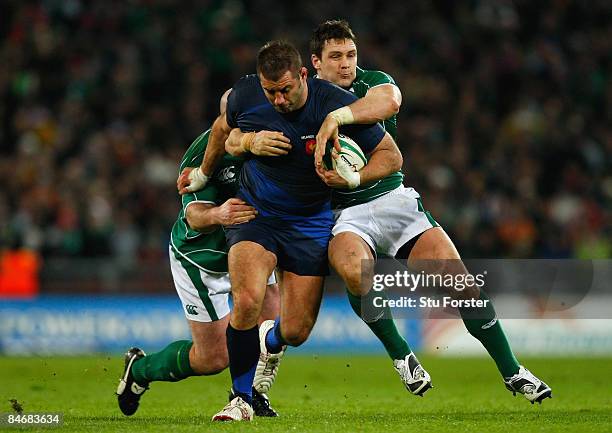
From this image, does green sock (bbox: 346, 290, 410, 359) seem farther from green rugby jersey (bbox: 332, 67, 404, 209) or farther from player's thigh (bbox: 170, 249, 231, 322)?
player's thigh (bbox: 170, 249, 231, 322)

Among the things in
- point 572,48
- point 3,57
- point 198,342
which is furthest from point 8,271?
point 572,48

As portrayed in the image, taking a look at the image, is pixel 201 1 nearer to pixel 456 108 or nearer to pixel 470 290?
pixel 456 108

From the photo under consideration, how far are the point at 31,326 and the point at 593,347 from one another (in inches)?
277

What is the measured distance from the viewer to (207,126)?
1705cm

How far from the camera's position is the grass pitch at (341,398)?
23.5 ft

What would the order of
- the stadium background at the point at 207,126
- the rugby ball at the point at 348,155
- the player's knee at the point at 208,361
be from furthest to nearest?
1. the stadium background at the point at 207,126
2. the player's knee at the point at 208,361
3. the rugby ball at the point at 348,155

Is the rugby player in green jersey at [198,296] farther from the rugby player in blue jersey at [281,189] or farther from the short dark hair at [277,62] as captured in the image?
the short dark hair at [277,62]

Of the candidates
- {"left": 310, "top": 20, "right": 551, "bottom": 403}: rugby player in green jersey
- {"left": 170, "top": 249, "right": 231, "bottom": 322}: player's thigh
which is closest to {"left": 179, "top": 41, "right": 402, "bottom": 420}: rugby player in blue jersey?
{"left": 310, "top": 20, "right": 551, "bottom": 403}: rugby player in green jersey

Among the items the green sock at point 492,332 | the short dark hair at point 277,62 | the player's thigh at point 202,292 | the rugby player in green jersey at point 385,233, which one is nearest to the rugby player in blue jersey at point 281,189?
the short dark hair at point 277,62

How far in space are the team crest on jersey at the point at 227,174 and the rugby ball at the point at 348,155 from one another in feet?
3.11

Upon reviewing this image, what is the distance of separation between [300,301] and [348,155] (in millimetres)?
1030

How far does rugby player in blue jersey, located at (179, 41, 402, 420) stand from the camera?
280 inches

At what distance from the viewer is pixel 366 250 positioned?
7668 millimetres

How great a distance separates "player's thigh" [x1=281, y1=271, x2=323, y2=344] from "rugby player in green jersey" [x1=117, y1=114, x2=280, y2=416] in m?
0.64
